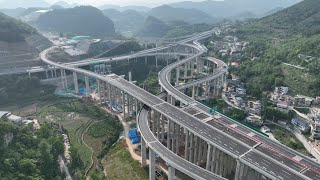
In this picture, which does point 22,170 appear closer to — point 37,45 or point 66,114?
Result: point 66,114

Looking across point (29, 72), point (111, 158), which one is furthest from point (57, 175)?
point (29, 72)

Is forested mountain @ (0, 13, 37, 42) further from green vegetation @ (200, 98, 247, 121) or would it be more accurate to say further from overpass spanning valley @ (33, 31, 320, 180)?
green vegetation @ (200, 98, 247, 121)

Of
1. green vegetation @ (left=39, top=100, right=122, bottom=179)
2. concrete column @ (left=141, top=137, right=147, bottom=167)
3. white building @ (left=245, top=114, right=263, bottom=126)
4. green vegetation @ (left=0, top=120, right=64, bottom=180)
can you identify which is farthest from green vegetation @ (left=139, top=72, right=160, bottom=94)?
green vegetation @ (left=0, top=120, right=64, bottom=180)

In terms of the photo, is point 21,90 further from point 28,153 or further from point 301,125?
point 301,125

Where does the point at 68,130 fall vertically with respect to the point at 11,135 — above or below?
below

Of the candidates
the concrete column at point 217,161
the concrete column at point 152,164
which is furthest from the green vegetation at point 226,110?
the concrete column at point 152,164
